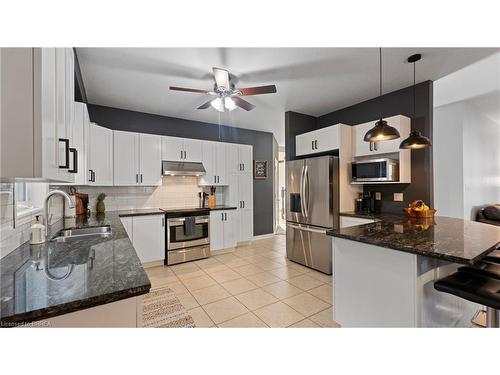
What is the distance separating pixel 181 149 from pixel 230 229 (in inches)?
71.7

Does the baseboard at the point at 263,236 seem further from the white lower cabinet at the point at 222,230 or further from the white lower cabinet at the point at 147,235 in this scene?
the white lower cabinet at the point at 147,235

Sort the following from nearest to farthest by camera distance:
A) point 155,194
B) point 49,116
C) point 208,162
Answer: point 49,116
point 155,194
point 208,162

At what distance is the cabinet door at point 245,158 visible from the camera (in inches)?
192

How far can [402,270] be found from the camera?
153cm

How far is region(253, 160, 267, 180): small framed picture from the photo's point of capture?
543cm

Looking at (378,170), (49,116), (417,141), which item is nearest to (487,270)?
(417,141)

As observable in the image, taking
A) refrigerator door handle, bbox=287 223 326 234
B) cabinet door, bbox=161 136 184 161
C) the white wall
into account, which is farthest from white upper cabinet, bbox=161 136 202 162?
the white wall

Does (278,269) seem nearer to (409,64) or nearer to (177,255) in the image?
(177,255)

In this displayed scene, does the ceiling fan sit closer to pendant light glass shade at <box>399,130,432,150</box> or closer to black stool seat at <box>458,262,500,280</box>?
pendant light glass shade at <box>399,130,432,150</box>

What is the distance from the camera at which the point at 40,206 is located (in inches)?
76.7

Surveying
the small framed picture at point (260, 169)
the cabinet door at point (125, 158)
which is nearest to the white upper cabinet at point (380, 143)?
the small framed picture at point (260, 169)

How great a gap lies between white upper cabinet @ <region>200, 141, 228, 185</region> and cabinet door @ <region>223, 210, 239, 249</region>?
68cm

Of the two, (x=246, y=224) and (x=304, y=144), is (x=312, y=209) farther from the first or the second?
(x=246, y=224)

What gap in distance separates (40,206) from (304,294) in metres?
2.84
